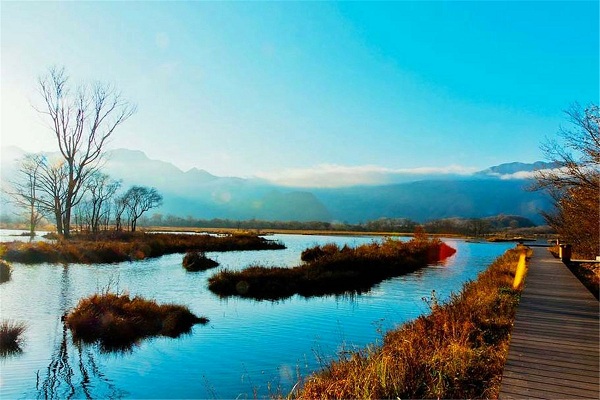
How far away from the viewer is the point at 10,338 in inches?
465

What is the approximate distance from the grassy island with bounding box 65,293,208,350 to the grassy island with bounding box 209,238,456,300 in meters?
5.92

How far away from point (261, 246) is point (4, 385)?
43959 mm

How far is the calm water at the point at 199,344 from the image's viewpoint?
9.34 metres

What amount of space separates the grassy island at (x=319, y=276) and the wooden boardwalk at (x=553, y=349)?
36.6 ft

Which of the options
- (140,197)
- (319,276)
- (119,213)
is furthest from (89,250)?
(140,197)

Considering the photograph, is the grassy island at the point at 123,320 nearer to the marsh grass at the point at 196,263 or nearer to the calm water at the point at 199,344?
the calm water at the point at 199,344

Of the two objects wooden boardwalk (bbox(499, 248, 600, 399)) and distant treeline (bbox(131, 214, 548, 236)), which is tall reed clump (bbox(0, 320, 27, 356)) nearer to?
wooden boardwalk (bbox(499, 248, 600, 399))

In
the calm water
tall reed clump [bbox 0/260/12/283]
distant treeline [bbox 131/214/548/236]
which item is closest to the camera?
the calm water

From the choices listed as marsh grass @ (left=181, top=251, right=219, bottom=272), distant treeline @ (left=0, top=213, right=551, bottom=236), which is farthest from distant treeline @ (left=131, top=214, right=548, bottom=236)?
marsh grass @ (left=181, top=251, right=219, bottom=272)

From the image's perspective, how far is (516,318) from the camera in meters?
10.9

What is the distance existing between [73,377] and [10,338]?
339 centimetres

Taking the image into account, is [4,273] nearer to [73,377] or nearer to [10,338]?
[10,338]

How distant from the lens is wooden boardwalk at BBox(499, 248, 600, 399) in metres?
6.22

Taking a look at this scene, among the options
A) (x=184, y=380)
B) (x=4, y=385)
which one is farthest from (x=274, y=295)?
(x=4, y=385)
